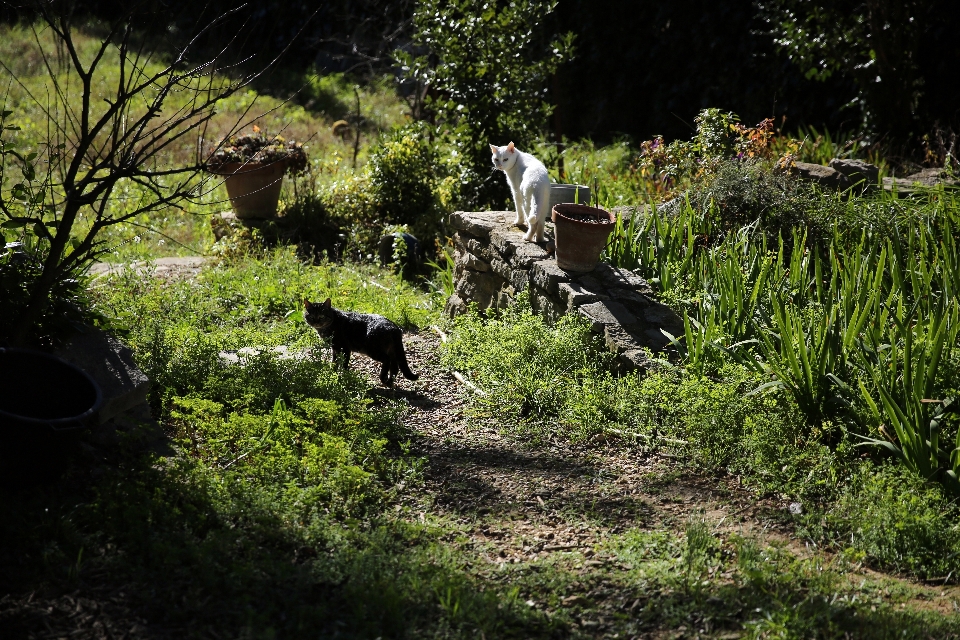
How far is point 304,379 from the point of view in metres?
4.13

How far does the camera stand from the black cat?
4539mm

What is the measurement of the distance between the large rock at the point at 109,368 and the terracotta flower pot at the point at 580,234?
8.82 feet

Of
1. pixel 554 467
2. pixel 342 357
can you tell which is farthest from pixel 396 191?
pixel 554 467

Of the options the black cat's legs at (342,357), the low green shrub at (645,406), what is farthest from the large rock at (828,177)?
the black cat's legs at (342,357)

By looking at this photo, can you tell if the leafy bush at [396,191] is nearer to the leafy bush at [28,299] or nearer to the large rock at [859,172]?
the large rock at [859,172]

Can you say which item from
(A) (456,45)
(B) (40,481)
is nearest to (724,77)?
(A) (456,45)

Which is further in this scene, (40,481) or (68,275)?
(68,275)

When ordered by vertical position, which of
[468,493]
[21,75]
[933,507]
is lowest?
[468,493]

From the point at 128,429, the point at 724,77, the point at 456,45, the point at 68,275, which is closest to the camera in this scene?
the point at 128,429

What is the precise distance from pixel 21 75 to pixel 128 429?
11.2 meters

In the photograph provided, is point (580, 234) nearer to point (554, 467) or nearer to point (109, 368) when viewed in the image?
point (554, 467)

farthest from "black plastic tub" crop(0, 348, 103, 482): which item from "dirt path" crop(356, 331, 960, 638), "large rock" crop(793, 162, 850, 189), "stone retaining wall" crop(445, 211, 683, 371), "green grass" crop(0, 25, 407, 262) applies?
"large rock" crop(793, 162, 850, 189)

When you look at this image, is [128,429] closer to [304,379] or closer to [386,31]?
[304,379]

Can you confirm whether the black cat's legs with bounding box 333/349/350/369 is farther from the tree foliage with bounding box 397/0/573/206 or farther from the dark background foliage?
the tree foliage with bounding box 397/0/573/206
